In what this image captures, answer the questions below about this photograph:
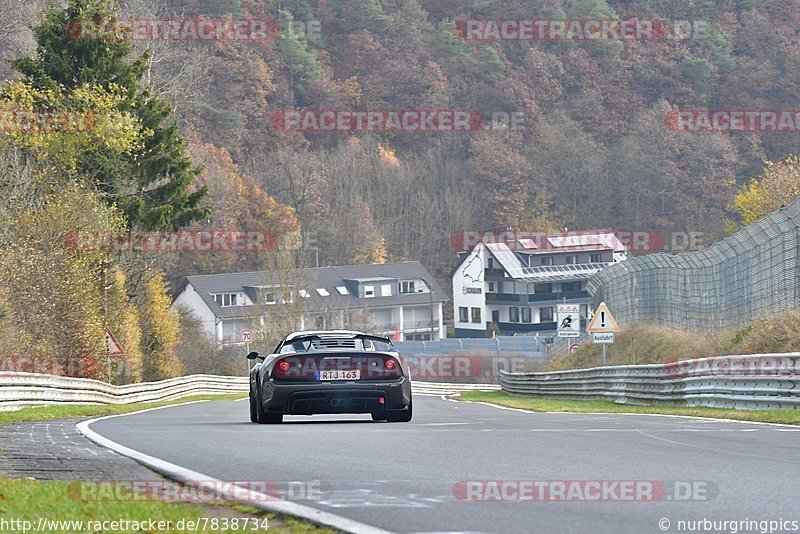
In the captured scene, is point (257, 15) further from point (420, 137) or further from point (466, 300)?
point (466, 300)

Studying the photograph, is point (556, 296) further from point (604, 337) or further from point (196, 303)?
point (604, 337)

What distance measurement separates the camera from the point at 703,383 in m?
21.9

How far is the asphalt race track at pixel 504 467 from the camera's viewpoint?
23.4ft

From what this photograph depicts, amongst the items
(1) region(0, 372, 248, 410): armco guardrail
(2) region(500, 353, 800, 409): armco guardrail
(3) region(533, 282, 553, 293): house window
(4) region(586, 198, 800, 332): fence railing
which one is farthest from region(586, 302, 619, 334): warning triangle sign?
(3) region(533, 282, 553, 293): house window

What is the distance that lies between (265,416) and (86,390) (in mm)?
16590

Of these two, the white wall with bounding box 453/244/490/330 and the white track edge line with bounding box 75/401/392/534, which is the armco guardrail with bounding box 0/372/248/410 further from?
the white wall with bounding box 453/244/490/330

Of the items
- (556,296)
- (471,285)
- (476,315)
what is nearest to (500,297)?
(471,285)

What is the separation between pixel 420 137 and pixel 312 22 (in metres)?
14.2

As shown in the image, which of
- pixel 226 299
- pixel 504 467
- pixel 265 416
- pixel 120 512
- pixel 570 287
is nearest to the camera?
pixel 120 512

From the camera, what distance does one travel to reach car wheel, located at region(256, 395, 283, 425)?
16188mm

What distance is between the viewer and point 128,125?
45.3m

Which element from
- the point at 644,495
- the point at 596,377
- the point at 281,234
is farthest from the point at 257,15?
the point at 644,495

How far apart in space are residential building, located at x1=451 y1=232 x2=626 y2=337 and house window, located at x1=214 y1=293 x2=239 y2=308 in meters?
22.7

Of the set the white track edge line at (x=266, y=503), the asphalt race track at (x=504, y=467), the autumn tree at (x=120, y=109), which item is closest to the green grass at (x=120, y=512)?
the white track edge line at (x=266, y=503)
